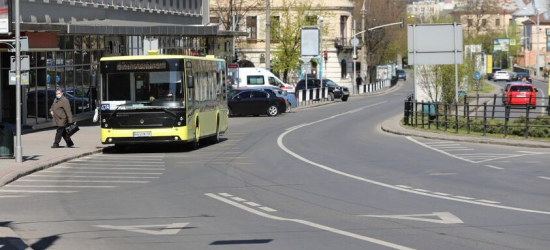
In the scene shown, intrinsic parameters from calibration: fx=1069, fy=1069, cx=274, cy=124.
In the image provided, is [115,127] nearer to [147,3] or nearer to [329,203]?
[329,203]

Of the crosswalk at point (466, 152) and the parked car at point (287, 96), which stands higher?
the parked car at point (287, 96)

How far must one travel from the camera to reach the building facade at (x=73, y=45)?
42219 millimetres

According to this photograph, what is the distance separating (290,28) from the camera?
318 ft

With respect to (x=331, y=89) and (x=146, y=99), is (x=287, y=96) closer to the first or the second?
(x=331, y=89)

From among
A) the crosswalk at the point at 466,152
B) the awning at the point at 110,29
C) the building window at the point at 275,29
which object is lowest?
the crosswalk at the point at 466,152

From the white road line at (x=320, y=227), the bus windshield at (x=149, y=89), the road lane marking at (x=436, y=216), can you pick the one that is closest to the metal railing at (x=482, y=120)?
the bus windshield at (x=149, y=89)

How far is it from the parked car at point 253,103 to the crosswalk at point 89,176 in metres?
26.9

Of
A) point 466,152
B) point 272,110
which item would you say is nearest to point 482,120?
point 466,152

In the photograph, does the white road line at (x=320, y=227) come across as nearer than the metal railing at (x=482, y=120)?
Yes

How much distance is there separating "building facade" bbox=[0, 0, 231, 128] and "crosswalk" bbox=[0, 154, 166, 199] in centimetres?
317

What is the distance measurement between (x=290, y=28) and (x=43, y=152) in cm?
6836

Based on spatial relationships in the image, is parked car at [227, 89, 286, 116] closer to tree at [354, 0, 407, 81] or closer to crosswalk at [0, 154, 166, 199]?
crosswalk at [0, 154, 166, 199]

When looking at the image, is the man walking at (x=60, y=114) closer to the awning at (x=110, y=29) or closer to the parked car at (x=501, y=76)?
the awning at (x=110, y=29)

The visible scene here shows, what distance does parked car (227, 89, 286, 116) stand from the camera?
56000 mm
